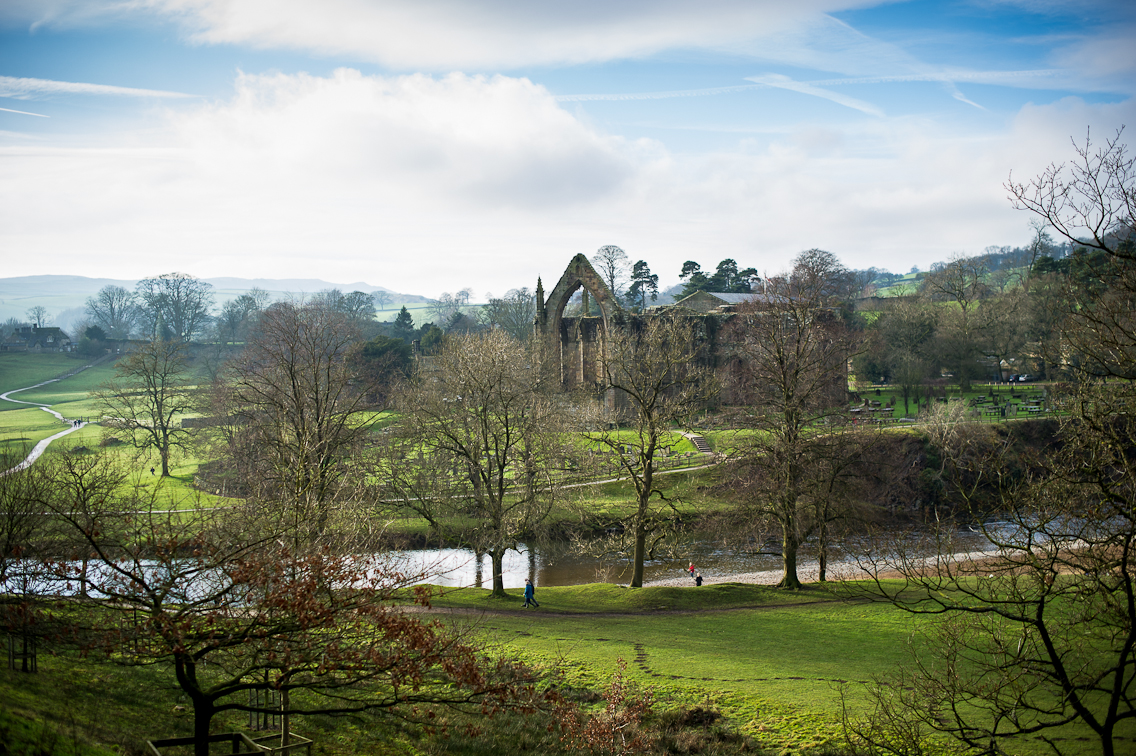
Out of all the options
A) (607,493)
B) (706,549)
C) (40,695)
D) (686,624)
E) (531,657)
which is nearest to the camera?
(40,695)

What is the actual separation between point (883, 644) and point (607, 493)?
2546cm

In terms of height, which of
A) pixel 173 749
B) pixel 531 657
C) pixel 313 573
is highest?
pixel 313 573

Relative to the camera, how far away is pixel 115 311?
12150 cm

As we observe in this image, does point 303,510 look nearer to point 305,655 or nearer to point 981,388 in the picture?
point 305,655

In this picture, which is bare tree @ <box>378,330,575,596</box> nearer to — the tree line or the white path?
the tree line

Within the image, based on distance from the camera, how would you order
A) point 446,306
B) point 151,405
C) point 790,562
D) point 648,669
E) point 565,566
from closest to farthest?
point 648,669 → point 790,562 → point 565,566 → point 151,405 → point 446,306

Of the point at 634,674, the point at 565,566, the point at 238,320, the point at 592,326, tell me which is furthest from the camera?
the point at 238,320

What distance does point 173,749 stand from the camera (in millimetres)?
9648

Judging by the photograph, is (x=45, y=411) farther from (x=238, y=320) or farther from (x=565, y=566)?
(x=565, y=566)

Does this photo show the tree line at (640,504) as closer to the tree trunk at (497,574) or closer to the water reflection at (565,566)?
the tree trunk at (497,574)

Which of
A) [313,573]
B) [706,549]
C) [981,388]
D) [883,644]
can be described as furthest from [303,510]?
[981,388]

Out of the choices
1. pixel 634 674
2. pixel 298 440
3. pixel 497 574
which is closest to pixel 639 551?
pixel 497 574

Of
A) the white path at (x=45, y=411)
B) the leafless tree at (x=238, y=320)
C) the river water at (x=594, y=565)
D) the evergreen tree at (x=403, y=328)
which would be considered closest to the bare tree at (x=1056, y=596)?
the river water at (x=594, y=565)

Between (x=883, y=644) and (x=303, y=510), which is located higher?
(x=303, y=510)
